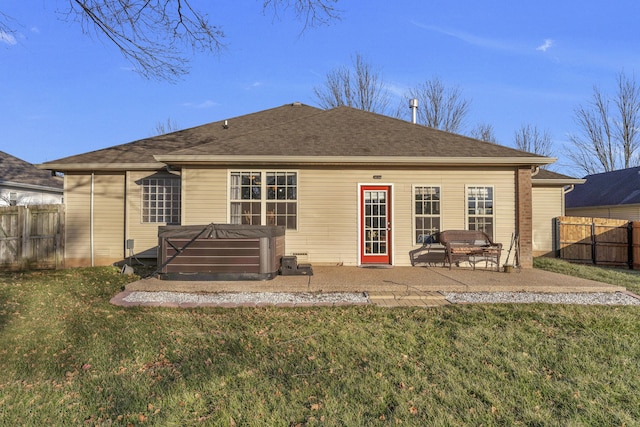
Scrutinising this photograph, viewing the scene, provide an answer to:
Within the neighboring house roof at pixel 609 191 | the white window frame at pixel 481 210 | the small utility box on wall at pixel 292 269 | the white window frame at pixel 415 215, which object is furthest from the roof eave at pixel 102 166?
the neighboring house roof at pixel 609 191

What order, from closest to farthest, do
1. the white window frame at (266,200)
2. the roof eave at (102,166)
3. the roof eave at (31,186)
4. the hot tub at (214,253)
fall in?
1. the hot tub at (214,253)
2. the white window frame at (266,200)
3. the roof eave at (102,166)
4. the roof eave at (31,186)

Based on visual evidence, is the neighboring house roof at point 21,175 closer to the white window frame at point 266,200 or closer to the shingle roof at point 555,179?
the white window frame at point 266,200

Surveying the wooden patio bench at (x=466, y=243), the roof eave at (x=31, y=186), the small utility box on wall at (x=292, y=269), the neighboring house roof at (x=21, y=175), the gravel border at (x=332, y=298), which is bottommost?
the gravel border at (x=332, y=298)

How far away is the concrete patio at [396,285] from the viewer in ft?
20.6

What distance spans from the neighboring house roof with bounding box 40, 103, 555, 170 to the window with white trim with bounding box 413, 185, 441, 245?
81 centimetres

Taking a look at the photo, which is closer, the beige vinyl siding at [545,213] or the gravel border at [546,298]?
the gravel border at [546,298]

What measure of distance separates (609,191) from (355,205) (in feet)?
54.9

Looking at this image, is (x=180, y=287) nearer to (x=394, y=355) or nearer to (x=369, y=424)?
(x=394, y=355)

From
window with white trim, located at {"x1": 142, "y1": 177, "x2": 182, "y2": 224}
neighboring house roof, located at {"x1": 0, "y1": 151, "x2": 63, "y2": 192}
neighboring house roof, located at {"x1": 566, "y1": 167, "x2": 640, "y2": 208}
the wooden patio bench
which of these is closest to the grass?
the wooden patio bench

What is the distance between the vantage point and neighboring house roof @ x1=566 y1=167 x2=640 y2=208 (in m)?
16.6

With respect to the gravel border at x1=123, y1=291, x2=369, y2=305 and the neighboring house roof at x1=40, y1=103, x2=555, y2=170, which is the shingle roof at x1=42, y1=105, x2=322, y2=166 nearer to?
the neighboring house roof at x1=40, y1=103, x2=555, y2=170

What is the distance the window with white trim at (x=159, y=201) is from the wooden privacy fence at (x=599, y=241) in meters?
12.5

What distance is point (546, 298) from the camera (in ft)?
19.9

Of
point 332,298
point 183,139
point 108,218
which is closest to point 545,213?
point 332,298
